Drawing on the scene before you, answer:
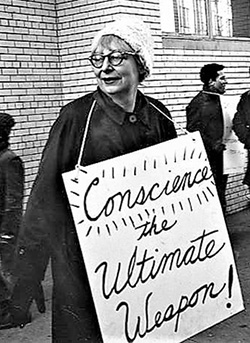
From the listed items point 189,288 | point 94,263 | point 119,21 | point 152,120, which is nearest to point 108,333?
point 94,263

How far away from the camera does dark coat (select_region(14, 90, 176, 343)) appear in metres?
2.23

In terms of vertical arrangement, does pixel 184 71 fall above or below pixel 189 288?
above

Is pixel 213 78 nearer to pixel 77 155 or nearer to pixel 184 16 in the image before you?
pixel 184 16

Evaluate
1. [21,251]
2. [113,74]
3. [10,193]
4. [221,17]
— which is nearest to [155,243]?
[21,251]

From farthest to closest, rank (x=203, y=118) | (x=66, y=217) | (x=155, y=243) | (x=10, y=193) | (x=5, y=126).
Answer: (x=203, y=118) < (x=5, y=126) < (x=10, y=193) < (x=66, y=217) < (x=155, y=243)

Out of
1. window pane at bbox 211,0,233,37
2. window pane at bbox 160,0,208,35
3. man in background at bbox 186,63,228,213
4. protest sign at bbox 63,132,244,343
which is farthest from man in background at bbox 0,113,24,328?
window pane at bbox 211,0,233,37

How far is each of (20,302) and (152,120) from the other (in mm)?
813

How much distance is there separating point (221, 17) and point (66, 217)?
272 inches

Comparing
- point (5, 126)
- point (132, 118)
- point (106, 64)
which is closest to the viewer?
point (106, 64)

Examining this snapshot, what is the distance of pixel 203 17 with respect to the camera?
831 centimetres

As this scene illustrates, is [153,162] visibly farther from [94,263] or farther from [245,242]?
[245,242]

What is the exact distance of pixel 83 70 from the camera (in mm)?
6828

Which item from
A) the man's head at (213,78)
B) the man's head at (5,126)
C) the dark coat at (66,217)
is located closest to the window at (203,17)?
the man's head at (213,78)

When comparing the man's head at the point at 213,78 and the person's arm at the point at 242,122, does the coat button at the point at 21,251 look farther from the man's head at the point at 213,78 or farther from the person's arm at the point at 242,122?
the man's head at the point at 213,78
